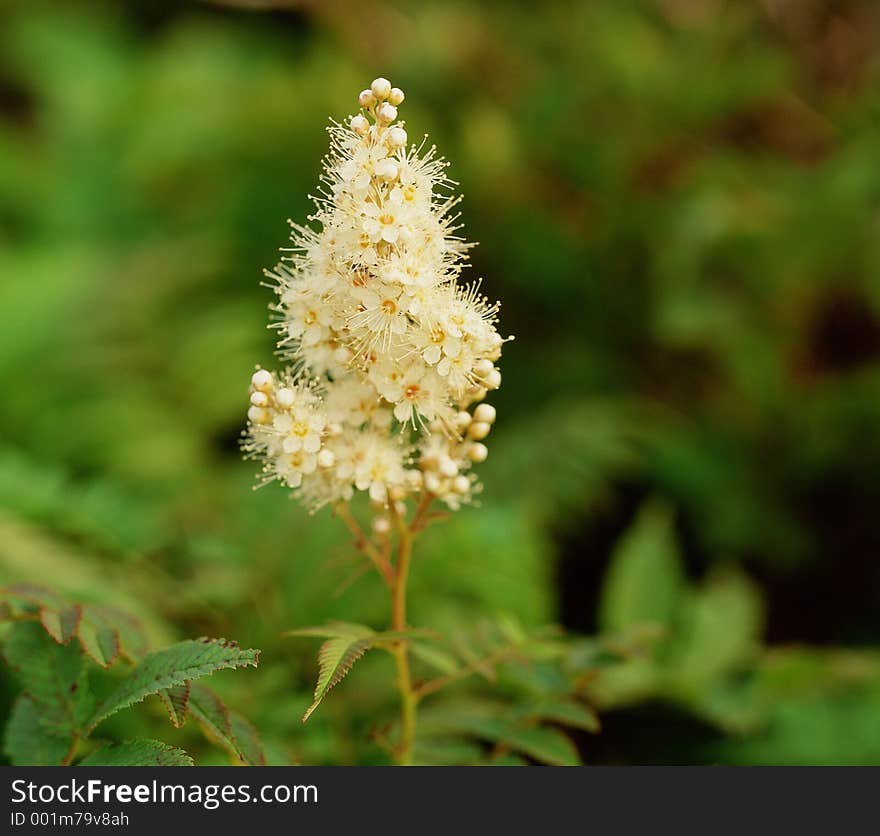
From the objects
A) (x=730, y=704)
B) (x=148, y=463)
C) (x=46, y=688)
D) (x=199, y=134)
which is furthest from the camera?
(x=199, y=134)

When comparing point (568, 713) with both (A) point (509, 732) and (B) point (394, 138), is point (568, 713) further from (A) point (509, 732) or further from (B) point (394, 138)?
(B) point (394, 138)

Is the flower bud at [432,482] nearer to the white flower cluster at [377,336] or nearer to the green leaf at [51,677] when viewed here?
the white flower cluster at [377,336]

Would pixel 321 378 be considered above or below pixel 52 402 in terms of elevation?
below

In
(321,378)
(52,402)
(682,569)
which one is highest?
(52,402)

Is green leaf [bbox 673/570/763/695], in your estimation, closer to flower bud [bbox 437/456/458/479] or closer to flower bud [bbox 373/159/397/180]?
flower bud [bbox 437/456/458/479]

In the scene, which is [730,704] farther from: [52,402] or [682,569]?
[52,402]
